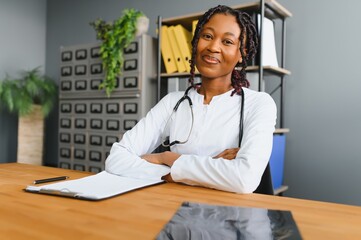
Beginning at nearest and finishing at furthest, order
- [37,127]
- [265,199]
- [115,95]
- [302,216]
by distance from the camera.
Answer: [302,216] → [265,199] → [115,95] → [37,127]

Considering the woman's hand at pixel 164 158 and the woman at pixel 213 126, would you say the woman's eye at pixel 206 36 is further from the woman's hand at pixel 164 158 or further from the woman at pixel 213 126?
the woman's hand at pixel 164 158

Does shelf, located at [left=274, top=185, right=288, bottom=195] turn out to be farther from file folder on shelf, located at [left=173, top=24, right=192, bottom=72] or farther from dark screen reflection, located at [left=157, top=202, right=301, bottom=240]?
dark screen reflection, located at [left=157, top=202, right=301, bottom=240]

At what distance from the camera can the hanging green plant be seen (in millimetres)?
3455

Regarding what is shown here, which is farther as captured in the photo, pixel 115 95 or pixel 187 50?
pixel 115 95

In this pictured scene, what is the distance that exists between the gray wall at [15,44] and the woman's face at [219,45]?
336cm

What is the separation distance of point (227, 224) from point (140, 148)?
2.85 ft

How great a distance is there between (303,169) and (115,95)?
1.71 m

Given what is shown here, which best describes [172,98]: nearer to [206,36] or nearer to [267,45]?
[206,36]

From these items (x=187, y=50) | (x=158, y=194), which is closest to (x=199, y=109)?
(x=158, y=194)

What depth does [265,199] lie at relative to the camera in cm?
87

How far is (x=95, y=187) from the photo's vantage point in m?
0.92

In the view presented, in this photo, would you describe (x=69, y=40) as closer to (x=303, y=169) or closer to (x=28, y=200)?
(x=303, y=169)

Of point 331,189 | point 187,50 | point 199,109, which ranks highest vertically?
point 187,50

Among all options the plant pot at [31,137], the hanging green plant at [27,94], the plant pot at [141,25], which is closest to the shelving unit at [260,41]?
the plant pot at [141,25]
